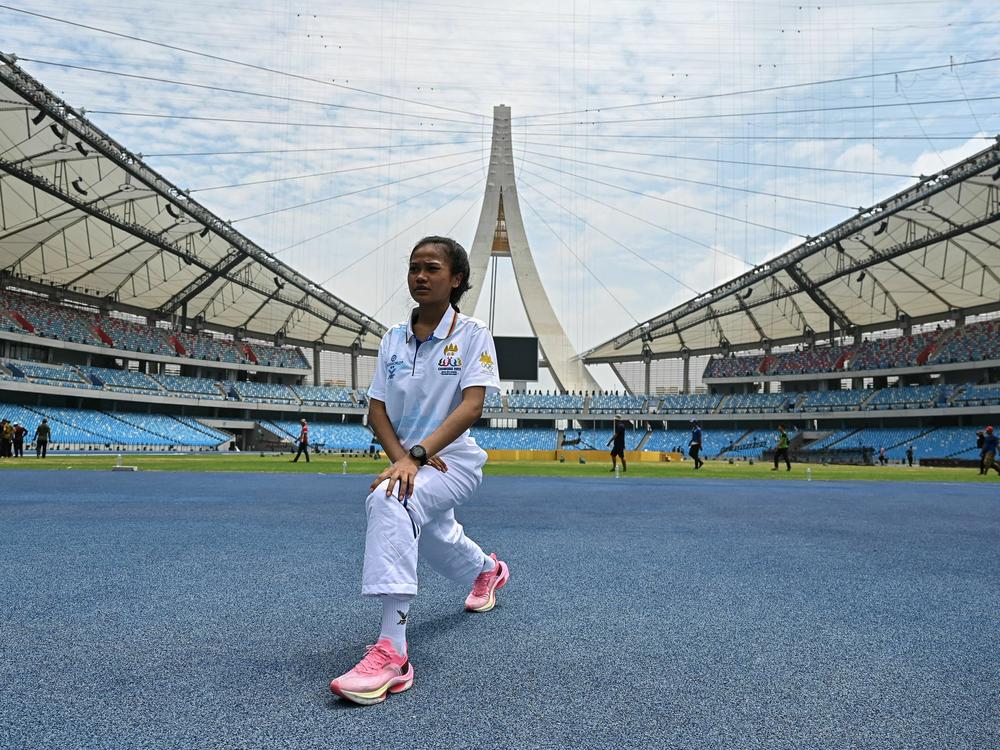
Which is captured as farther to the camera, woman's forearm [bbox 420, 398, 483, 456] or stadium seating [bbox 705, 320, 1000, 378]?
stadium seating [bbox 705, 320, 1000, 378]

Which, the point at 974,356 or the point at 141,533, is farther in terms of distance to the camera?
the point at 974,356

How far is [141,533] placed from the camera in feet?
19.8

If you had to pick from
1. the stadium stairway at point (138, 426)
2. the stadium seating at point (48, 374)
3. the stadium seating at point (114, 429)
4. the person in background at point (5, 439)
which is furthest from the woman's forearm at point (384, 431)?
the stadium seating at point (48, 374)

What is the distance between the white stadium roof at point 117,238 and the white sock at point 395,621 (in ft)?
91.9

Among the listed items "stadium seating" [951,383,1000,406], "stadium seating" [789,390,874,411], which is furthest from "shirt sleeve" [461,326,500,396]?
"stadium seating" [789,390,874,411]

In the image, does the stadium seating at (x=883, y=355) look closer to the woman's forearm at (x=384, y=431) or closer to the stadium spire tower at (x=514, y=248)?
the stadium spire tower at (x=514, y=248)

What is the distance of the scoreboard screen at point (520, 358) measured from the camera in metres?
50.0

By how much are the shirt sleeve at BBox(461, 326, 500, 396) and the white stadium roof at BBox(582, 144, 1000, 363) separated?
108 feet

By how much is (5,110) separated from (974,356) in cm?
5465

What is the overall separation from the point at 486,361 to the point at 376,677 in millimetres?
1316

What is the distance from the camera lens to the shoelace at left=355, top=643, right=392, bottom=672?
7.55 feet

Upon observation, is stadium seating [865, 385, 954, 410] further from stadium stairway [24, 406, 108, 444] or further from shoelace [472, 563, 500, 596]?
shoelace [472, 563, 500, 596]

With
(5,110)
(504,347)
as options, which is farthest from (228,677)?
(504,347)

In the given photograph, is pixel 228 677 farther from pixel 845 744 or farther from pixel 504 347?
pixel 504 347
